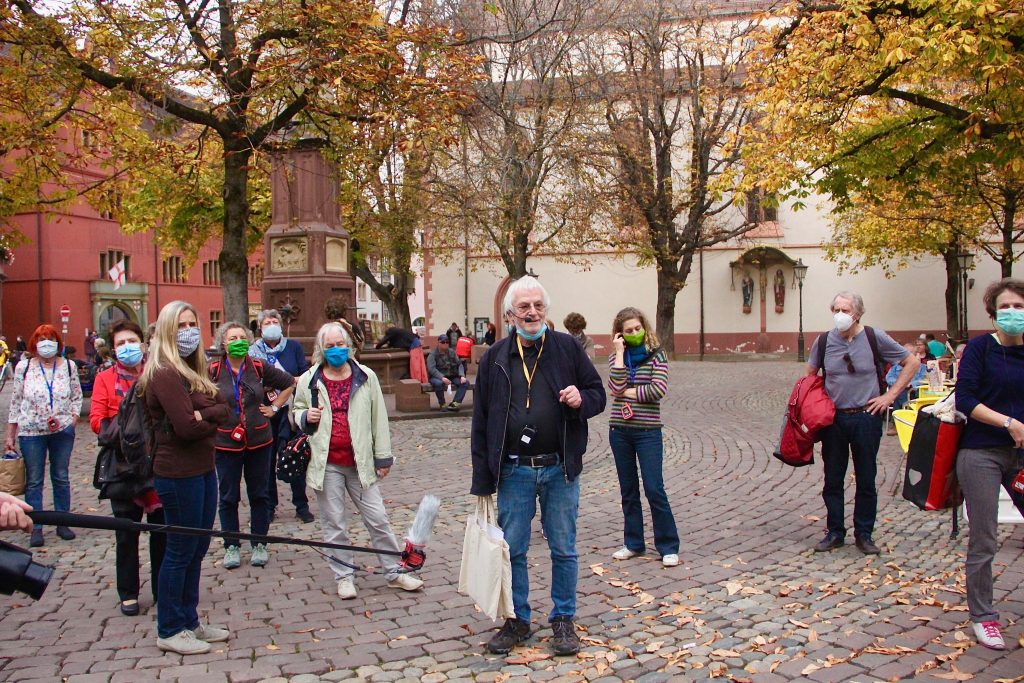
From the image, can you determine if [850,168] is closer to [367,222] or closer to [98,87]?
[98,87]

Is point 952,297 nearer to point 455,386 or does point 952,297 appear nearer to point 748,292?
point 748,292

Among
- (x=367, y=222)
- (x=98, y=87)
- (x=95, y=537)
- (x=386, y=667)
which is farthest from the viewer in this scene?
(x=367, y=222)

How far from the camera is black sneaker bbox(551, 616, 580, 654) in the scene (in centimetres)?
429

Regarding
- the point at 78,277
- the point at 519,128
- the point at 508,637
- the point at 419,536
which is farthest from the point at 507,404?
the point at 78,277

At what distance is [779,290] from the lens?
37.0 meters

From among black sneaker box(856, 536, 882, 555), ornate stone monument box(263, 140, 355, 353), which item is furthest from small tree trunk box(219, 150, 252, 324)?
black sneaker box(856, 536, 882, 555)

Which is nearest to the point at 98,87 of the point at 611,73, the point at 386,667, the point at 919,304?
the point at 386,667

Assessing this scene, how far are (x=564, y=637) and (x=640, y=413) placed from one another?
186 centimetres

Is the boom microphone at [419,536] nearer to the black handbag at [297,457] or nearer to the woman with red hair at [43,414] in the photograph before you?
the black handbag at [297,457]

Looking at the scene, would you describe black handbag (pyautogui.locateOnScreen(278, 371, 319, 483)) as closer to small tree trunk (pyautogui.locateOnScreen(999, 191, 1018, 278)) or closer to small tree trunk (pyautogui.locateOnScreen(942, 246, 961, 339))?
small tree trunk (pyautogui.locateOnScreen(999, 191, 1018, 278))

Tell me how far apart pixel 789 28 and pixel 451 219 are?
10309 millimetres

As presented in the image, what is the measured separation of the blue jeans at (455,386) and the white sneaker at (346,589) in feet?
30.4

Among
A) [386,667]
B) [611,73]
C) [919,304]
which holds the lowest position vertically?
[386,667]

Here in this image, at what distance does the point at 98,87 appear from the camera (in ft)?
44.8
